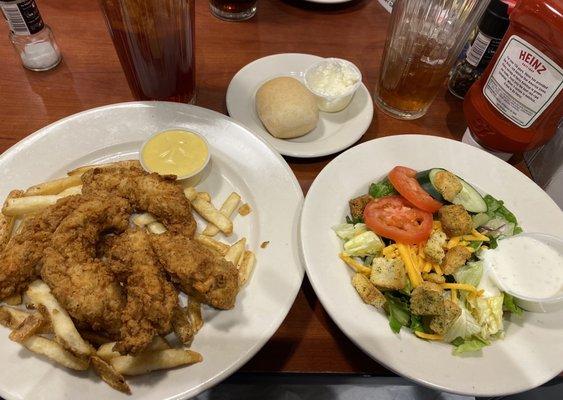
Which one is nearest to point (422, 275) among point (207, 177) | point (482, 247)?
point (482, 247)

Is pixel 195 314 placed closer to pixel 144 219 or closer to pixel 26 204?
pixel 144 219

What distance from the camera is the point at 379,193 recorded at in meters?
1.65

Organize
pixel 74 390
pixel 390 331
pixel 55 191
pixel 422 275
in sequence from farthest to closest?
pixel 55 191 < pixel 422 275 < pixel 390 331 < pixel 74 390

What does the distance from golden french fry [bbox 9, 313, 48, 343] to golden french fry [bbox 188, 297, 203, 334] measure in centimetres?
43

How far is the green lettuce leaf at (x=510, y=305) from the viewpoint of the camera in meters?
1.43

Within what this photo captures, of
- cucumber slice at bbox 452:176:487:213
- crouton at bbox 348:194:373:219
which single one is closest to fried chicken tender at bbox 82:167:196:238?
crouton at bbox 348:194:373:219

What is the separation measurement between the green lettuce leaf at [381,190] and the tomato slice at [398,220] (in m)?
0.03

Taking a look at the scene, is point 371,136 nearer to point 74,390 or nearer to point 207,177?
point 207,177

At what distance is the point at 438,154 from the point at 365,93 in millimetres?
547

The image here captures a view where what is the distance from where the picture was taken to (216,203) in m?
1.79

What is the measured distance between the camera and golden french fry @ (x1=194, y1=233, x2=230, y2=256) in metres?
1.55

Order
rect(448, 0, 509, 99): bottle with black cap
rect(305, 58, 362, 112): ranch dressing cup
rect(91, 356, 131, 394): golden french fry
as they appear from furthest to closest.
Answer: rect(305, 58, 362, 112): ranch dressing cup, rect(448, 0, 509, 99): bottle with black cap, rect(91, 356, 131, 394): golden french fry

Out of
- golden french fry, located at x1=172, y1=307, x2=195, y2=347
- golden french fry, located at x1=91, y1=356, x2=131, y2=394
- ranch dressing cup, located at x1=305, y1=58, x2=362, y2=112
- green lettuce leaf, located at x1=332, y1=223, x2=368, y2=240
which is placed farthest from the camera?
ranch dressing cup, located at x1=305, y1=58, x2=362, y2=112

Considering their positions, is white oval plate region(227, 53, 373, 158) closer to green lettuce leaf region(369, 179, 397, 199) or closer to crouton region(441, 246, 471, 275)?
green lettuce leaf region(369, 179, 397, 199)
